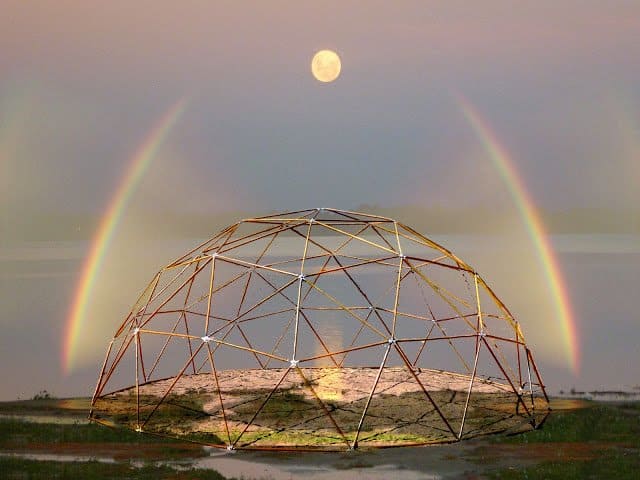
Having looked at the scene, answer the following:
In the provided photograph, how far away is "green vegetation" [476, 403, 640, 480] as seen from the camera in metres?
16.3

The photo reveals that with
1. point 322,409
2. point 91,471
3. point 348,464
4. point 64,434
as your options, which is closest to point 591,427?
point 322,409

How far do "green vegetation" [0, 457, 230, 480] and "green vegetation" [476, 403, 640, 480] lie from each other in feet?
18.4

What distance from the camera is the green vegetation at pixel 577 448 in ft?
53.5

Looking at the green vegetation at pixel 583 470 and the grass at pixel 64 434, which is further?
the grass at pixel 64 434

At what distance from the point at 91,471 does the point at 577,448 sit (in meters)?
9.77

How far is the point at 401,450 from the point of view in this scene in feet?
58.2

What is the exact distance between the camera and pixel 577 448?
18.1 m

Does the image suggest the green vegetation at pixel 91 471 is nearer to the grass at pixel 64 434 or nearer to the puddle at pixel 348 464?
the puddle at pixel 348 464

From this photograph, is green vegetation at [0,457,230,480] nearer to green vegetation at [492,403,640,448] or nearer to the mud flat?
the mud flat

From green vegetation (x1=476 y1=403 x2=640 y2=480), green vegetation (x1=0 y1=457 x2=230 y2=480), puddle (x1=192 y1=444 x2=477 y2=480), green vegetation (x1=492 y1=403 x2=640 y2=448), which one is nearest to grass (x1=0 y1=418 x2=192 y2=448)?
green vegetation (x1=0 y1=457 x2=230 y2=480)

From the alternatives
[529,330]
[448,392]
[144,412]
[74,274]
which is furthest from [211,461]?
[74,274]

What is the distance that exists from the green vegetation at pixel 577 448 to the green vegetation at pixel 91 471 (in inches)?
221

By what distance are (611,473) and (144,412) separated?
10872 mm

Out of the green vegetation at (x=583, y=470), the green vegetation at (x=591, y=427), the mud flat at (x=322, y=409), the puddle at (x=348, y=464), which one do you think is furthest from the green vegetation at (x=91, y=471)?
the green vegetation at (x=591, y=427)
